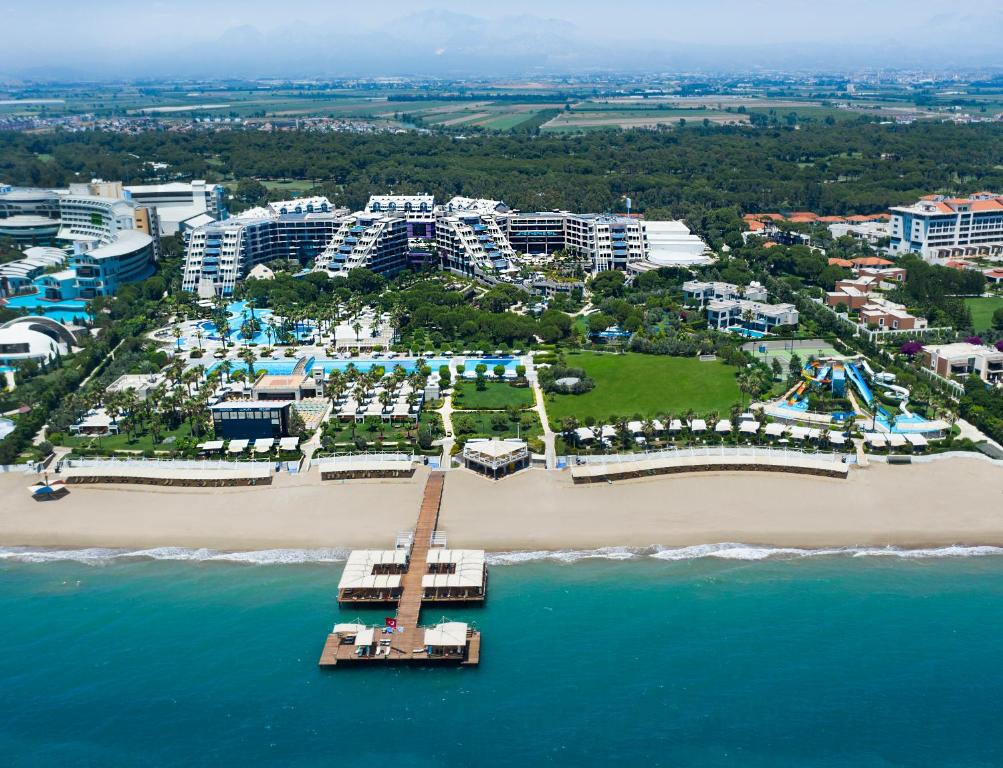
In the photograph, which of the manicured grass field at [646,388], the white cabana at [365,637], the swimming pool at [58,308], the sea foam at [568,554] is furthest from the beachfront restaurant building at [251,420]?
the swimming pool at [58,308]

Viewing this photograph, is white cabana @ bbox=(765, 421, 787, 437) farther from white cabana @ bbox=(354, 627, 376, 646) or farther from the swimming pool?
the swimming pool

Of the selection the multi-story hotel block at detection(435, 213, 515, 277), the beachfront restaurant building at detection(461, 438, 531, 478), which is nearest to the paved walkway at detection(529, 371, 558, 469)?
the beachfront restaurant building at detection(461, 438, 531, 478)

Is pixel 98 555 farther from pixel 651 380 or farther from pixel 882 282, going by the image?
pixel 882 282

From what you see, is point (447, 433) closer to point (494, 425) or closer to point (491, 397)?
point (494, 425)

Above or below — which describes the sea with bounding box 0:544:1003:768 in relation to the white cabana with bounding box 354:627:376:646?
below

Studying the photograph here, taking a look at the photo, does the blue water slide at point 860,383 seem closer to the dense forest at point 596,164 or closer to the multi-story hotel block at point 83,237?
the dense forest at point 596,164

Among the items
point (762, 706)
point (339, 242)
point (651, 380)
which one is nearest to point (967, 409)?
point (651, 380)
